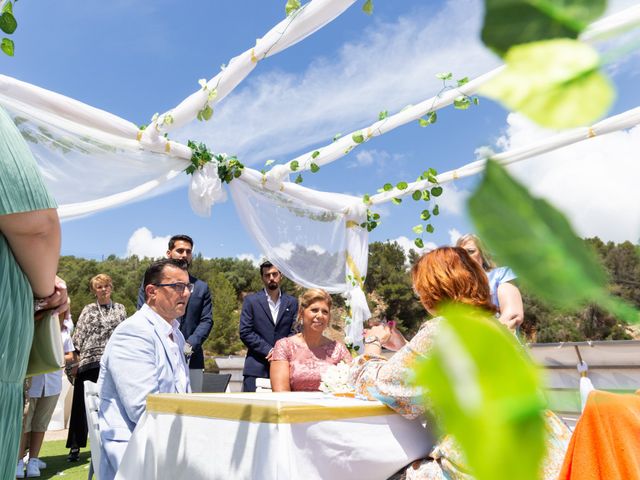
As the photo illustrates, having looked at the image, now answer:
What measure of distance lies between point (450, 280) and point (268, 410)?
601mm

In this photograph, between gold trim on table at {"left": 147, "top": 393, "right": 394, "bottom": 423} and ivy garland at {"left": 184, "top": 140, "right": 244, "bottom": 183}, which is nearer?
gold trim on table at {"left": 147, "top": 393, "right": 394, "bottom": 423}

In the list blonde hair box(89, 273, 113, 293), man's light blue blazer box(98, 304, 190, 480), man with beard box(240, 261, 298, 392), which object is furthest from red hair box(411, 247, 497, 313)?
blonde hair box(89, 273, 113, 293)

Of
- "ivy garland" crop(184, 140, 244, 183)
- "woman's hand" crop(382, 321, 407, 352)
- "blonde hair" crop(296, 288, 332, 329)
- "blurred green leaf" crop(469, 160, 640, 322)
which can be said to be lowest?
"woman's hand" crop(382, 321, 407, 352)

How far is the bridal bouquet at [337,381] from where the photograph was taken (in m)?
2.18

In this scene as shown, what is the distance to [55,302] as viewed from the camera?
121 centimetres

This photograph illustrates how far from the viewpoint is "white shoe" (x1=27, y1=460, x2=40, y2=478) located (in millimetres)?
3830

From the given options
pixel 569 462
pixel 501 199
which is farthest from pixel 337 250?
pixel 501 199

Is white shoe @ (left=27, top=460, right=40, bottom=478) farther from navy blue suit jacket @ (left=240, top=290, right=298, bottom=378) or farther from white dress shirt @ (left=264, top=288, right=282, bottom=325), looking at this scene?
white dress shirt @ (left=264, top=288, right=282, bottom=325)

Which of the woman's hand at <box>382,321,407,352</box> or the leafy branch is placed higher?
the leafy branch

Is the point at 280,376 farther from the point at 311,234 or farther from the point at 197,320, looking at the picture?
the point at 311,234

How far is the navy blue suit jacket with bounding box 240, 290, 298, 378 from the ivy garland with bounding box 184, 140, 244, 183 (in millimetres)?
913

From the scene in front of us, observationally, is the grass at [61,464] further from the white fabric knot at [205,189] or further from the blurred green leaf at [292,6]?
the blurred green leaf at [292,6]

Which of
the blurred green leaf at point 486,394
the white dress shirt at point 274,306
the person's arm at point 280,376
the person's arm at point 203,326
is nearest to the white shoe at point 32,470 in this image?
the person's arm at point 203,326

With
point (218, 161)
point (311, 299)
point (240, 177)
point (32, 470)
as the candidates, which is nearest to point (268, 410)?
point (311, 299)
